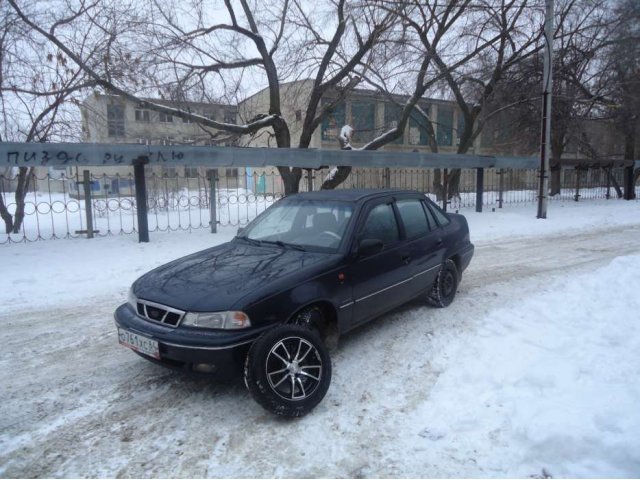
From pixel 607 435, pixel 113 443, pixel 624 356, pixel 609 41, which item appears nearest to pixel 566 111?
pixel 609 41

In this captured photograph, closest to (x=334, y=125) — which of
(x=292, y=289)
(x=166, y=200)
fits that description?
(x=166, y=200)

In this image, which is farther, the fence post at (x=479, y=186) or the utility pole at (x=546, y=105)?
the fence post at (x=479, y=186)

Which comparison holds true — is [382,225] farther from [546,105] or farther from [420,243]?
[546,105]

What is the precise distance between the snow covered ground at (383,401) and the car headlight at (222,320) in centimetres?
68

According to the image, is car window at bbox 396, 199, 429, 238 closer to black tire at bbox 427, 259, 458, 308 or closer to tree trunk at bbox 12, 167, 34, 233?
black tire at bbox 427, 259, 458, 308

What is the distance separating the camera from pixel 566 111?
2302cm

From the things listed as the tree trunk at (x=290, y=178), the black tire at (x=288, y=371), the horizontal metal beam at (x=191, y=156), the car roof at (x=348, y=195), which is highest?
the horizontal metal beam at (x=191, y=156)

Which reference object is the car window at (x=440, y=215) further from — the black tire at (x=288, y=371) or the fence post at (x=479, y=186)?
the fence post at (x=479, y=186)

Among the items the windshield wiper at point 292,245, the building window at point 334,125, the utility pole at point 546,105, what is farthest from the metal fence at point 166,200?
the windshield wiper at point 292,245

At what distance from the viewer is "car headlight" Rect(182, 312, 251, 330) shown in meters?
3.38

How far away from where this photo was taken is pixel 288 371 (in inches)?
134

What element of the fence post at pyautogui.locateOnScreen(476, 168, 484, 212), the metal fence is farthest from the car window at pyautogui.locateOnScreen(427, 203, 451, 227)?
the fence post at pyautogui.locateOnScreen(476, 168, 484, 212)

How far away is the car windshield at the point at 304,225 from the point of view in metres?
4.55

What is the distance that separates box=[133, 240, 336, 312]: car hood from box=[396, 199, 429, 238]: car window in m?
1.41
